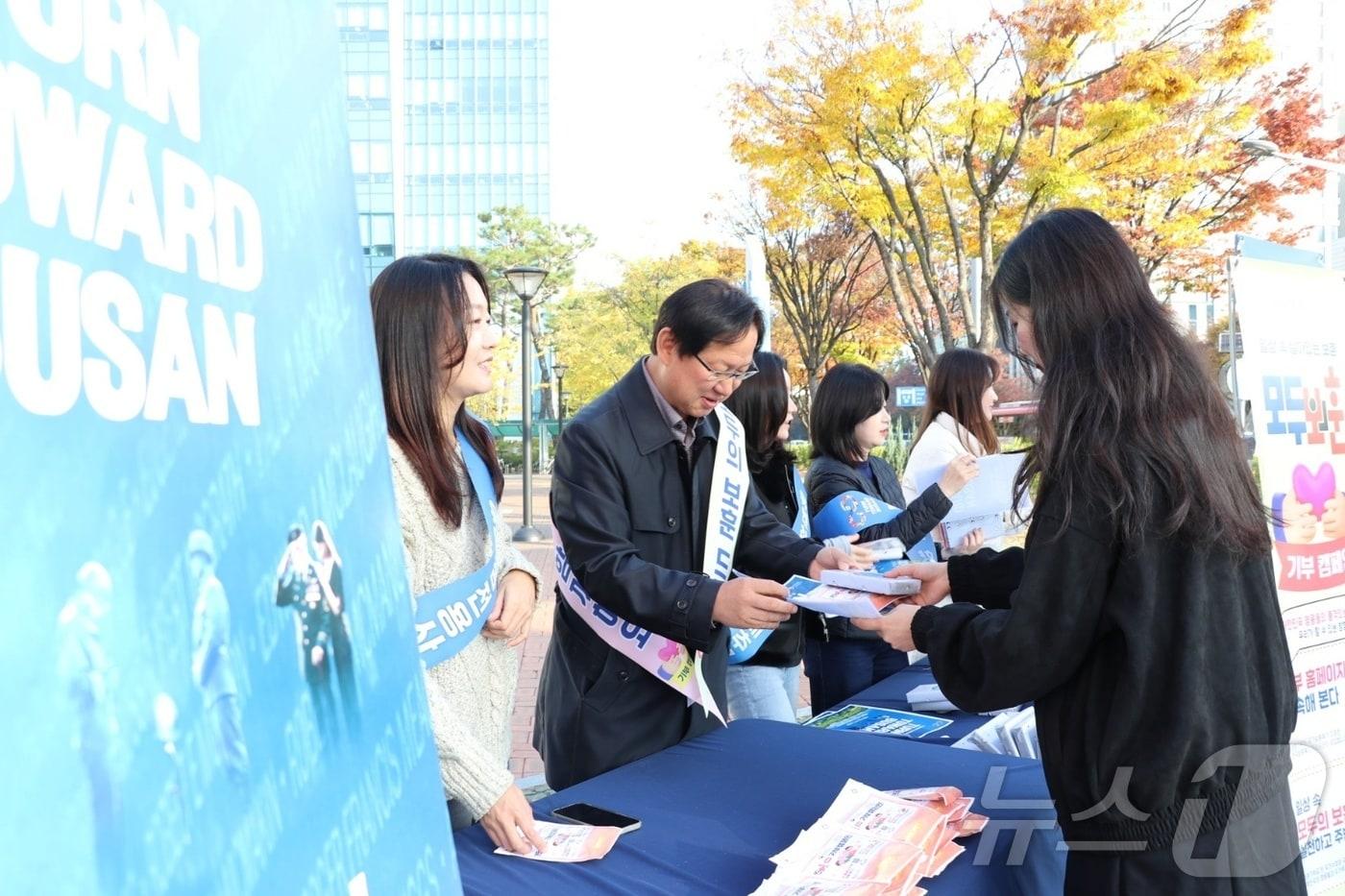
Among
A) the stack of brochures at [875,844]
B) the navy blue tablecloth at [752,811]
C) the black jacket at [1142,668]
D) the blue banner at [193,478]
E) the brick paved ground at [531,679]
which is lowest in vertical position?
the brick paved ground at [531,679]

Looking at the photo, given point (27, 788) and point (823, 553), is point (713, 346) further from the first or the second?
point (27, 788)

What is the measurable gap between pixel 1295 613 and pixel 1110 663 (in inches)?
73.0

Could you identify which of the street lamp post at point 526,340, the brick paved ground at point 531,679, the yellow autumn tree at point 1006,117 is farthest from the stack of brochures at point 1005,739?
the street lamp post at point 526,340

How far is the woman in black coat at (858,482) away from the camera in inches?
134

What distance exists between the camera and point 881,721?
2729mm

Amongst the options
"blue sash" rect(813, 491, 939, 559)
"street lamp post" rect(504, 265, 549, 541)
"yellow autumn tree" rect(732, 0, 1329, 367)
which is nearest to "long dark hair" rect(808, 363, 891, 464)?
"blue sash" rect(813, 491, 939, 559)

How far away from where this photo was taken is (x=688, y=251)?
20562 millimetres

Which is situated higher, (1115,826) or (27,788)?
(27,788)

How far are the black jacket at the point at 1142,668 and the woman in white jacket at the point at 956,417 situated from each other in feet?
8.46

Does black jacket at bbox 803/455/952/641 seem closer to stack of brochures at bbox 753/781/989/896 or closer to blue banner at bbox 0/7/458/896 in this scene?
stack of brochures at bbox 753/781/989/896

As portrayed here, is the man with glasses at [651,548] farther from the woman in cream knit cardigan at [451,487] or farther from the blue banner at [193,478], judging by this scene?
the blue banner at [193,478]

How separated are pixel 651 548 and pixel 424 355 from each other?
0.81 m

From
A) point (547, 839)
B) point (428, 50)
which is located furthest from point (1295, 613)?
point (428, 50)

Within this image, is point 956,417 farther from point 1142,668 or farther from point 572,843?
point 572,843
